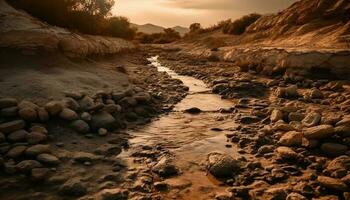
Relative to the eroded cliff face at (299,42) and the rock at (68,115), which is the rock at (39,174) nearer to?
the rock at (68,115)

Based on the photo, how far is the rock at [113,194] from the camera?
5.18 meters

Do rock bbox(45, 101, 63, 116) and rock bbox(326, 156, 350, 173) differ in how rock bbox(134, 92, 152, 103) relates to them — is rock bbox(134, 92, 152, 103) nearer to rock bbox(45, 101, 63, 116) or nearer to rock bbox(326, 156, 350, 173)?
rock bbox(45, 101, 63, 116)

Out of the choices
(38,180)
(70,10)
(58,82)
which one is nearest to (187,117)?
(58,82)

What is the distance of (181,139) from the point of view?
8117 mm

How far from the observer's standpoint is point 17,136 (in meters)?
6.81

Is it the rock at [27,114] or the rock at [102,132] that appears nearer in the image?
the rock at [27,114]

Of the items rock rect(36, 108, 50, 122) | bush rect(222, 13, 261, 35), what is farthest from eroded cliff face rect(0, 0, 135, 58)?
bush rect(222, 13, 261, 35)

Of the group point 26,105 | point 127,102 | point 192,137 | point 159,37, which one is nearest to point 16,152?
point 26,105

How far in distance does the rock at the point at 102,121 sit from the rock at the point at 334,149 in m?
4.68

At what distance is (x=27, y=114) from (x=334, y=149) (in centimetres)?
609

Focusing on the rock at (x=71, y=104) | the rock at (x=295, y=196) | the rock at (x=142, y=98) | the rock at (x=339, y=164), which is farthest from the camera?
the rock at (x=142, y=98)

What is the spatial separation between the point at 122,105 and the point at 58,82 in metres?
1.93

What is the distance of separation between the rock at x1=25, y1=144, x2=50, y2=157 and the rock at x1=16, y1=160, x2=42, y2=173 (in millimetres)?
318

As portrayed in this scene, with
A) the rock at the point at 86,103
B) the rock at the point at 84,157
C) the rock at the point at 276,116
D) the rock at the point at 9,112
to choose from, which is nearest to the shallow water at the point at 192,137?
the rock at the point at 276,116
